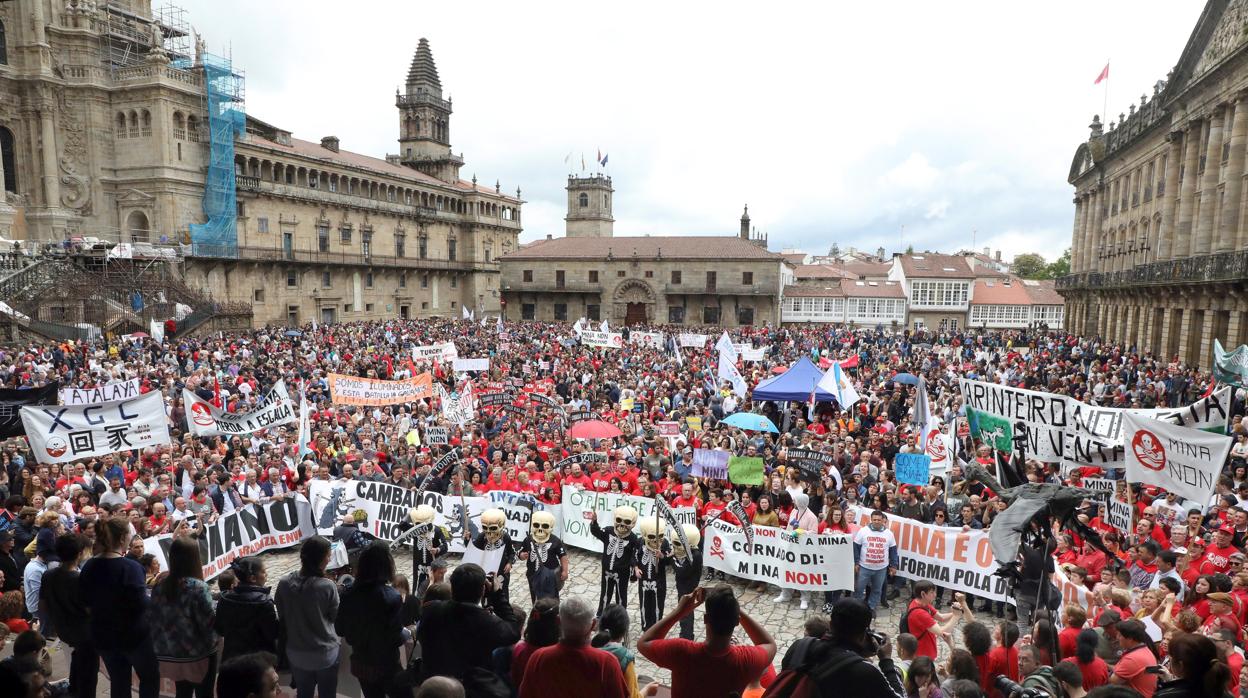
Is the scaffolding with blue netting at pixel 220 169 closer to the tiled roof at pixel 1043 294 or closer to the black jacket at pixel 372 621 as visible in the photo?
the black jacket at pixel 372 621

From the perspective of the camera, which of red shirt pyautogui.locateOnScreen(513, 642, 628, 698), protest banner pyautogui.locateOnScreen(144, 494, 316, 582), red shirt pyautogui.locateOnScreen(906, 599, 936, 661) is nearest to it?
red shirt pyautogui.locateOnScreen(513, 642, 628, 698)

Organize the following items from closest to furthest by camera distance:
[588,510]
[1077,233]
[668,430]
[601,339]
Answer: [588,510]
[668,430]
[601,339]
[1077,233]

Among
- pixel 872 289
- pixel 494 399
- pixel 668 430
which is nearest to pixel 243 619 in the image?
pixel 668 430

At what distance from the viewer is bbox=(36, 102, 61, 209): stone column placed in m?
41.0

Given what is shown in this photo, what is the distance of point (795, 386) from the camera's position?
18375 mm

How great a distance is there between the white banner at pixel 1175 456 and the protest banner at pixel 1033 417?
1.64m

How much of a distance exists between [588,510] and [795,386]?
28.5ft

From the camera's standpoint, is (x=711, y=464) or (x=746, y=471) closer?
(x=746, y=471)

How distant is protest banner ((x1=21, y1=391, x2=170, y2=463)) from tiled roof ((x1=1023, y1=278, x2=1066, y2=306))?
71.2 m

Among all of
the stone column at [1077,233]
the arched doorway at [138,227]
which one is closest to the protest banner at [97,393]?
the arched doorway at [138,227]

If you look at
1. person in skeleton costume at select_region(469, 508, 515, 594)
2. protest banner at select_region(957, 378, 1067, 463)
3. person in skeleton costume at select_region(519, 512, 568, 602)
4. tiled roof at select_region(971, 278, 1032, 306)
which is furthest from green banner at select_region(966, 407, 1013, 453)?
tiled roof at select_region(971, 278, 1032, 306)

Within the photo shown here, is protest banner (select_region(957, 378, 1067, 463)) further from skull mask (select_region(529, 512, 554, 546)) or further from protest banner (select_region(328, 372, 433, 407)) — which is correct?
protest banner (select_region(328, 372, 433, 407))

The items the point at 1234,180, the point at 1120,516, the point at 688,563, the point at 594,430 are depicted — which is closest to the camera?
the point at 688,563

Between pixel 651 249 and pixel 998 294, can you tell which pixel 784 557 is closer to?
pixel 651 249
